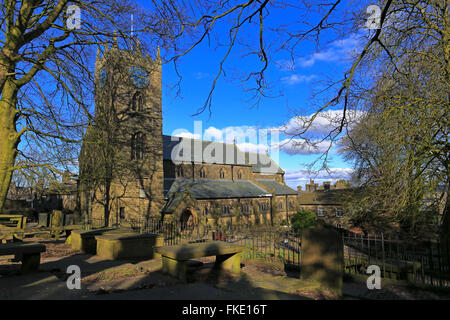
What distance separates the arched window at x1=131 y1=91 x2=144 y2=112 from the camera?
28266mm

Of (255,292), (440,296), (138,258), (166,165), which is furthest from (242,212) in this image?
(255,292)

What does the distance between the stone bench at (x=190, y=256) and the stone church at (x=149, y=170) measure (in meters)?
6.02

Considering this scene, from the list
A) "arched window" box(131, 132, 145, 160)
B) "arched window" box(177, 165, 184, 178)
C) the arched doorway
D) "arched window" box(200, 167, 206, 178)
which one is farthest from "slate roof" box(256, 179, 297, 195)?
"arched window" box(131, 132, 145, 160)

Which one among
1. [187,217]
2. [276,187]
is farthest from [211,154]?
[187,217]

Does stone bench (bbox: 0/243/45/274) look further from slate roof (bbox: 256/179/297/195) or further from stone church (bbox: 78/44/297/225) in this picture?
slate roof (bbox: 256/179/297/195)

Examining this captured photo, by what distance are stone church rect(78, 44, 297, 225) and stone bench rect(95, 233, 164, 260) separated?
3.55 meters

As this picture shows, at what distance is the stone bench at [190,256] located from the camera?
6.06 m

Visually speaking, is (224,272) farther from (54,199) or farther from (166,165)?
(54,199)

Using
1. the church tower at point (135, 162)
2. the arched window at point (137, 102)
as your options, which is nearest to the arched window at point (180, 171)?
the church tower at point (135, 162)

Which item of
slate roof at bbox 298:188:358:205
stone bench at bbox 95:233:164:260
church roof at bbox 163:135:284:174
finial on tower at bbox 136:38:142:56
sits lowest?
stone bench at bbox 95:233:164:260

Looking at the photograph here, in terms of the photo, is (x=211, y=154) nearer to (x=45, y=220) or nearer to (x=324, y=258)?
(x=45, y=220)

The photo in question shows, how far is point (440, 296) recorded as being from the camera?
6.86m

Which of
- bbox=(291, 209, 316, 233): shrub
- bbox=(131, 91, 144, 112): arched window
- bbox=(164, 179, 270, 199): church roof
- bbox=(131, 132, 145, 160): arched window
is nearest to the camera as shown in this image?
bbox=(131, 132, 145, 160): arched window

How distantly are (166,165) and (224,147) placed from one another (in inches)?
522
